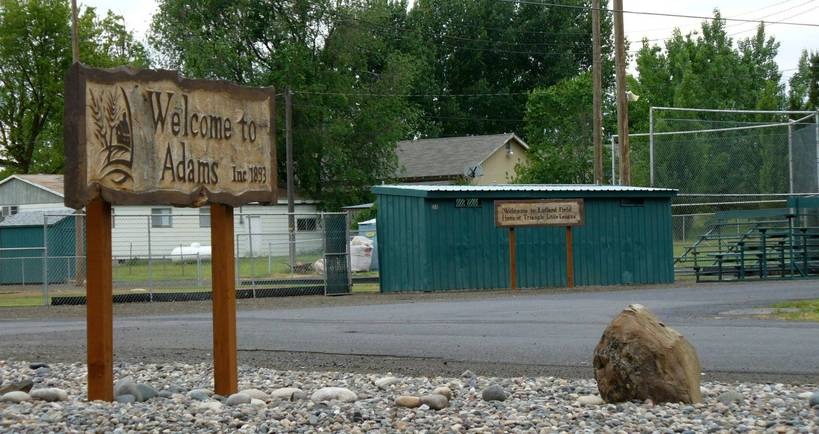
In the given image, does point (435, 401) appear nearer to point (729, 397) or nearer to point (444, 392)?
point (444, 392)

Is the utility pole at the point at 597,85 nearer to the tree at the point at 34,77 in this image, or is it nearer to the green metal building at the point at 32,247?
the green metal building at the point at 32,247

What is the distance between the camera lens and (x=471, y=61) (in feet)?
259

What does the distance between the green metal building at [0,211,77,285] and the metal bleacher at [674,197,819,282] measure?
18852 mm

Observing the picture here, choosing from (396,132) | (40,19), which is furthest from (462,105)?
(40,19)

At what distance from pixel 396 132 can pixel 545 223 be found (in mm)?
28028

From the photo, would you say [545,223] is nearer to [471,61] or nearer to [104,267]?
A: [104,267]

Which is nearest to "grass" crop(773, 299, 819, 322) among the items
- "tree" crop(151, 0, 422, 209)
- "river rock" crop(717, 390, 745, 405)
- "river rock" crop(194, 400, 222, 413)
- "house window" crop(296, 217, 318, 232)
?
"river rock" crop(717, 390, 745, 405)

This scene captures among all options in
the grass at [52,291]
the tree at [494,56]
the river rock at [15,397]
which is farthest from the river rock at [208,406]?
the tree at [494,56]

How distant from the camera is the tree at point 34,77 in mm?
66375

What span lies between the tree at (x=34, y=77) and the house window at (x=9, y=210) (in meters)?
12.3

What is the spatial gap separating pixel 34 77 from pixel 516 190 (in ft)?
143

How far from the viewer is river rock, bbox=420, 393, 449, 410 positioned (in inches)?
341

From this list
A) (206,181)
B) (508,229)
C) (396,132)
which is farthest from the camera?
(396,132)

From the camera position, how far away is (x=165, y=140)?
9203 millimetres
